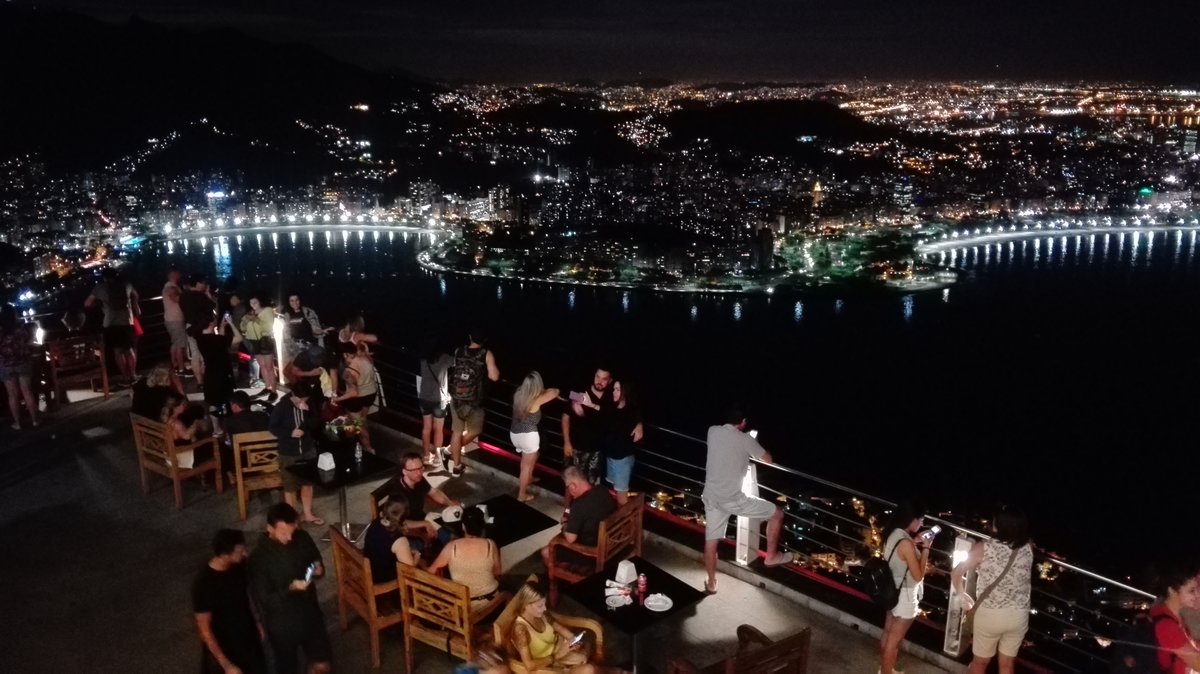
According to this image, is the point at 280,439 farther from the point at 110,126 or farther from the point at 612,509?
the point at 110,126

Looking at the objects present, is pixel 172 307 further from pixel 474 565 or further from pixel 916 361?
pixel 916 361

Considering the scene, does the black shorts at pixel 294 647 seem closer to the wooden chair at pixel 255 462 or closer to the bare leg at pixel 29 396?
A: the wooden chair at pixel 255 462

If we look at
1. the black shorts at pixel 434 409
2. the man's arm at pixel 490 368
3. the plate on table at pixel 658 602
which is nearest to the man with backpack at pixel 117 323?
the black shorts at pixel 434 409

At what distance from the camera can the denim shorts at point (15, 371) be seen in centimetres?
771

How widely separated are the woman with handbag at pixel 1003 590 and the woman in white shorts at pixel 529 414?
3163 mm

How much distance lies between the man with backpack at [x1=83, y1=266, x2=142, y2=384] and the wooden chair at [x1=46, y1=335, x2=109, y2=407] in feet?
0.48

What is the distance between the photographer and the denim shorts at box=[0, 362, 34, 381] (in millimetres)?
7715

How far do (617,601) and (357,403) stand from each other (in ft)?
11.5

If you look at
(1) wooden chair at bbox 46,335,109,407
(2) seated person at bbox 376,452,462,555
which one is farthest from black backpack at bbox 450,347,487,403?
(1) wooden chair at bbox 46,335,109,407

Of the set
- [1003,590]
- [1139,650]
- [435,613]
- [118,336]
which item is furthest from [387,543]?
[118,336]

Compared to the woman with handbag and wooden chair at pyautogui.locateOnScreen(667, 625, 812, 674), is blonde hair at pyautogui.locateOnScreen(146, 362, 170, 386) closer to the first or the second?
wooden chair at pyautogui.locateOnScreen(667, 625, 812, 674)

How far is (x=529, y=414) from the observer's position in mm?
6164

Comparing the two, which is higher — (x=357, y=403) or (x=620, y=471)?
(x=357, y=403)

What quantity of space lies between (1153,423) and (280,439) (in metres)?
44.6
